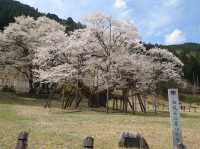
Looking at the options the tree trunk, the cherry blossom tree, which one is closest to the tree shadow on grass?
the tree trunk

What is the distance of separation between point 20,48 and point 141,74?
1764 centimetres

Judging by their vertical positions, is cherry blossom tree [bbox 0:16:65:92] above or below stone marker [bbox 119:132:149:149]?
above

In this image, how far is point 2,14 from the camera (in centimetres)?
5909

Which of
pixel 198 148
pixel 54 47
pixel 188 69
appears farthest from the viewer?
pixel 188 69

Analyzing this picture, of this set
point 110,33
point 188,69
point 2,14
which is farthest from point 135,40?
point 188,69

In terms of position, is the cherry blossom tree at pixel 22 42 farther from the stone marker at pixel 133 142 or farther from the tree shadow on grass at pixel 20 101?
the stone marker at pixel 133 142

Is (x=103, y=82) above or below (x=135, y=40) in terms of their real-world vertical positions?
below

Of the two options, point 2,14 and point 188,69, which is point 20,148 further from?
point 188,69

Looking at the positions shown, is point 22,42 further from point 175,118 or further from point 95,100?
point 175,118

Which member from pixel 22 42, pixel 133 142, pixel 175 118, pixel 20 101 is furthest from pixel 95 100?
pixel 175 118

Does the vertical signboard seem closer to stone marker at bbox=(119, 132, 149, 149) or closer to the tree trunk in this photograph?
stone marker at bbox=(119, 132, 149, 149)

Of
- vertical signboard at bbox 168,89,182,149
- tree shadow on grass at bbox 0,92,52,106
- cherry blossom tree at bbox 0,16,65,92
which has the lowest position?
vertical signboard at bbox 168,89,182,149

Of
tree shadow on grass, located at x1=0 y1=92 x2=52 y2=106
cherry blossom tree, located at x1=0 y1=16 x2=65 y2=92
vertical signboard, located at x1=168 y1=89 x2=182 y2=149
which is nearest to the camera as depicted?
vertical signboard, located at x1=168 y1=89 x2=182 y2=149

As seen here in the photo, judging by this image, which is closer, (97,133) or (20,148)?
(20,148)
